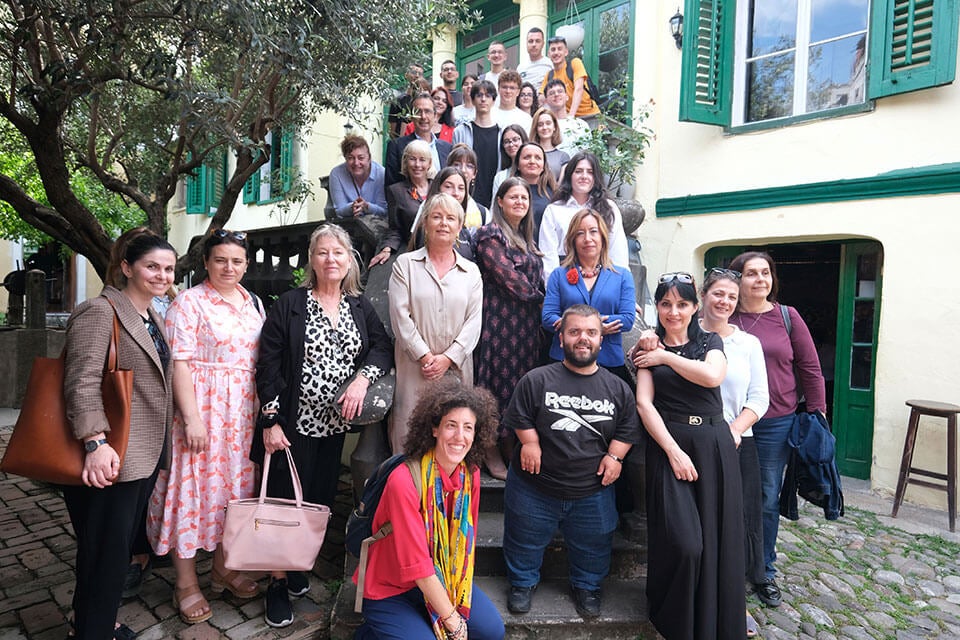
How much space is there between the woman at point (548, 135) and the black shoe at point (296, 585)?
153 inches

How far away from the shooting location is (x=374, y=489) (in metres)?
2.56

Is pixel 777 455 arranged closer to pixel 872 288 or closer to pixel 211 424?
pixel 211 424

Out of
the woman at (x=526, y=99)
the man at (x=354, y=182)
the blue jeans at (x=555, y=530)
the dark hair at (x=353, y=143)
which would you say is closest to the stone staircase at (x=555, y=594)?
the blue jeans at (x=555, y=530)

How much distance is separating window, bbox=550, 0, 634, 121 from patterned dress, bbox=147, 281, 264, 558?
6126mm

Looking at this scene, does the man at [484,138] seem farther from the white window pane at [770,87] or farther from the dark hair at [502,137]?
the white window pane at [770,87]

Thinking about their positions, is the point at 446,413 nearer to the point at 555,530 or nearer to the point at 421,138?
the point at 555,530

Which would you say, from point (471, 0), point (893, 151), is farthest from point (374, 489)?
point (471, 0)

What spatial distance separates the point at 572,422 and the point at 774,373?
1.39 m

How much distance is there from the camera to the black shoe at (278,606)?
3.00 meters

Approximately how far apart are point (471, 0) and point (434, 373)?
28.5 feet

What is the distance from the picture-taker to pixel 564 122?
695 cm

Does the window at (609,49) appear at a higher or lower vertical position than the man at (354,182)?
higher

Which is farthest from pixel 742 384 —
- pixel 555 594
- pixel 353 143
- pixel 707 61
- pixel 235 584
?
pixel 707 61

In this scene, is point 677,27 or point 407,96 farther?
Answer: point 677,27
